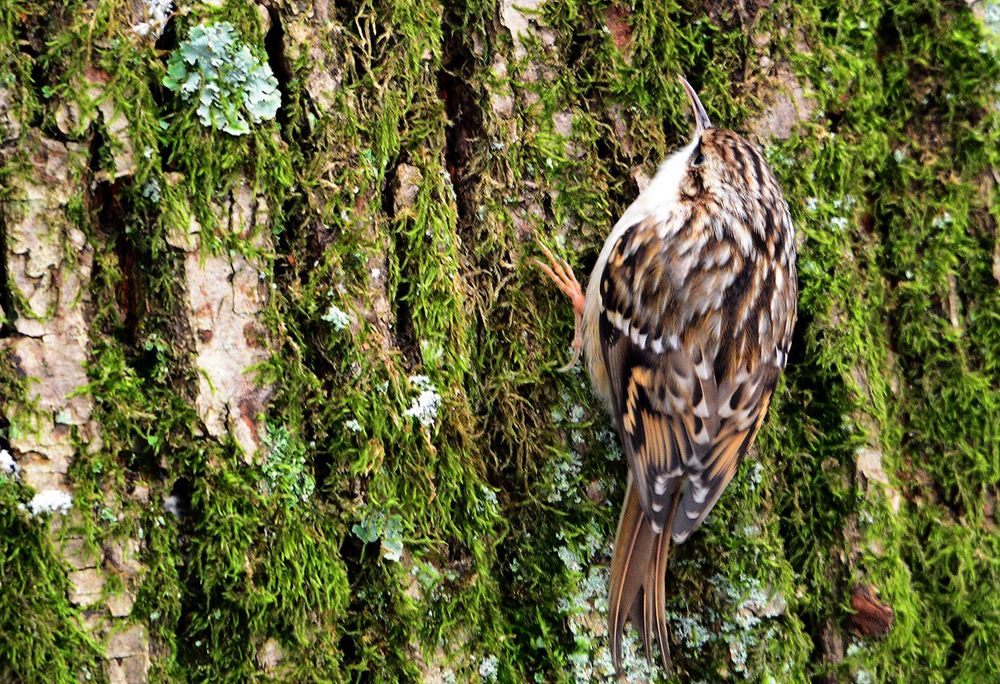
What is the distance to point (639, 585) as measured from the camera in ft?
5.16

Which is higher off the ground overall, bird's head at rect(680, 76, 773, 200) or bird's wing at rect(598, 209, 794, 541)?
bird's head at rect(680, 76, 773, 200)

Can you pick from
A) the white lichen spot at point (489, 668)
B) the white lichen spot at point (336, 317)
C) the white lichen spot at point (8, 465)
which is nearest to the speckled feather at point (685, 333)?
the white lichen spot at point (489, 668)

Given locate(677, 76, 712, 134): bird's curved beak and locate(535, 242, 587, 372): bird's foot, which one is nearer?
locate(535, 242, 587, 372): bird's foot

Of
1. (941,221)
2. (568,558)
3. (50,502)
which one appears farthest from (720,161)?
(50,502)

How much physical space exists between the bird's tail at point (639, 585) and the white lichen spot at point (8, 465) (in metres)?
0.88

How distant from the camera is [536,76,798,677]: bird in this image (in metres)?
1.61

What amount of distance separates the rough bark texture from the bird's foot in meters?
0.04

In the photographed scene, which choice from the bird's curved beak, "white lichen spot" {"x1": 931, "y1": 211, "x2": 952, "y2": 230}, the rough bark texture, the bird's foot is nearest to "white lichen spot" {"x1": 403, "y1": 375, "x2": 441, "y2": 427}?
the rough bark texture

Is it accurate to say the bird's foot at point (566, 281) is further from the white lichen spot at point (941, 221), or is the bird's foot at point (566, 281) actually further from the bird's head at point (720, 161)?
the white lichen spot at point (941, 221)

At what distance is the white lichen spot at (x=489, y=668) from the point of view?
4.91 feet

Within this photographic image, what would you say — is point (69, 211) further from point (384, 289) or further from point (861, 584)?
point (861, 584)

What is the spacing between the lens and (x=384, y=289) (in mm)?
1482

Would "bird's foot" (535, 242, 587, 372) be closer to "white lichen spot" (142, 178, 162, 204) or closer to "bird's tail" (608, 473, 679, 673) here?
"bird's tail" (608, 473, 679, 673)

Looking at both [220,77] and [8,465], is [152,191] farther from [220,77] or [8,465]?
[8,465]
